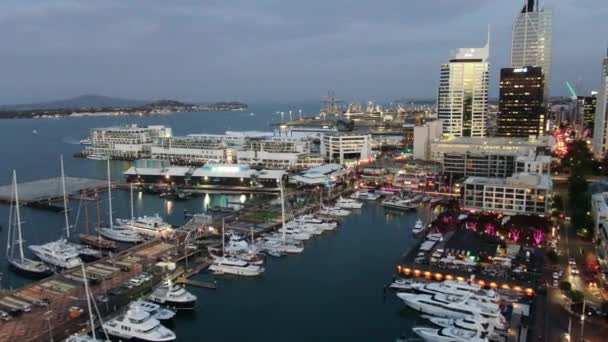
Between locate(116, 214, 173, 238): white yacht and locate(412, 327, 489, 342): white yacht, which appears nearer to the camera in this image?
locate(412, 327, 489, 342): white yacht

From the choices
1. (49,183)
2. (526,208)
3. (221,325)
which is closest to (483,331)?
(221,325)

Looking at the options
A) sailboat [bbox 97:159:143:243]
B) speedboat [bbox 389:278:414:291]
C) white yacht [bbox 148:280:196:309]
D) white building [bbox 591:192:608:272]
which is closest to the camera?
white yacht [bbox 148:280:196:309]

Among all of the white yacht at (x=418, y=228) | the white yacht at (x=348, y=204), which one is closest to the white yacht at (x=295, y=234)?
the white yacht at (x=418, y=228)

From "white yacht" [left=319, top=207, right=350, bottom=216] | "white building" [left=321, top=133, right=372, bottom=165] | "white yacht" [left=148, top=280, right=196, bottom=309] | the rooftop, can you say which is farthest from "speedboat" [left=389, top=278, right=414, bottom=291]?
"white building" [left=321, top=133, right=372, bottom=165]

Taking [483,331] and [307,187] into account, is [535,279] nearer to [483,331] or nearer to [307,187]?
[483,331]

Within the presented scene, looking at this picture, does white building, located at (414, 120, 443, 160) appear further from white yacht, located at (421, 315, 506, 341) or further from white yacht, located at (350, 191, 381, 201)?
white yacht, located at (421, 315, 506, 341)
